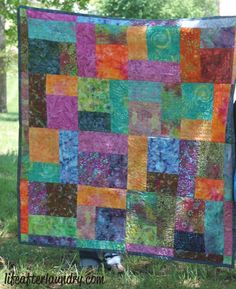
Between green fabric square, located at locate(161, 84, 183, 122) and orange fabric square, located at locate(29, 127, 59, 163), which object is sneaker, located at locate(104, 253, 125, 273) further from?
green fabric square, located at locate(161, 84, 183, 122)

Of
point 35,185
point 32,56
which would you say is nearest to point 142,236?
point 35,185

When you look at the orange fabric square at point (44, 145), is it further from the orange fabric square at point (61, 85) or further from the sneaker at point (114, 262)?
the sneaker at point (114, 262)

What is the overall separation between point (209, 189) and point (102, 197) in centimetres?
69

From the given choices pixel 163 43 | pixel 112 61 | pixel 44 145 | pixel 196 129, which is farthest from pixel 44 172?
pixel 163 43

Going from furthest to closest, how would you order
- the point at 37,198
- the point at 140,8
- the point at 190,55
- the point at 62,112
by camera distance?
the point at 140,8
the point at 37,198
the point at 62,112
the point at 190,55

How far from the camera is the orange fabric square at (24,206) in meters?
3.54

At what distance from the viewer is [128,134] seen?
3354 millimetres

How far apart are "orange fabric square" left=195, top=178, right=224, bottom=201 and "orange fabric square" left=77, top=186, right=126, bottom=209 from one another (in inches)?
18.9

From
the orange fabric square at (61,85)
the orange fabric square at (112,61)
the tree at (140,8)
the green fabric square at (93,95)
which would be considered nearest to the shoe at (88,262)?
the green fabric square at (93,95)

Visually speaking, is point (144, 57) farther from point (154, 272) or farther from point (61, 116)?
point (154, 272)

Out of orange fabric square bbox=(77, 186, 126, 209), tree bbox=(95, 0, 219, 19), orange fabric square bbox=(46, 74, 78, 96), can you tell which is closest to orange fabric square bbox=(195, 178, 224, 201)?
orange fabric square bbox=(77, 186, 126, 209)

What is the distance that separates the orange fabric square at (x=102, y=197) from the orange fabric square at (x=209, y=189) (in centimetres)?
48

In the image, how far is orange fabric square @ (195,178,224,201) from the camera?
324cm

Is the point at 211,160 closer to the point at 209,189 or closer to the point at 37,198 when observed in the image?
the point at 209,189
